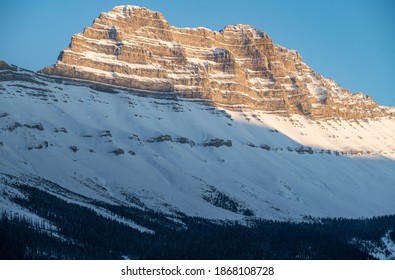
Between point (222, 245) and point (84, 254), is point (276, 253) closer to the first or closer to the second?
point (222, 245)

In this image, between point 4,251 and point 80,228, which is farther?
point 80,228

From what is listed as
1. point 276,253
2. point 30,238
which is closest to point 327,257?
point 276,253

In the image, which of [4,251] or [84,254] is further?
[84,254]
